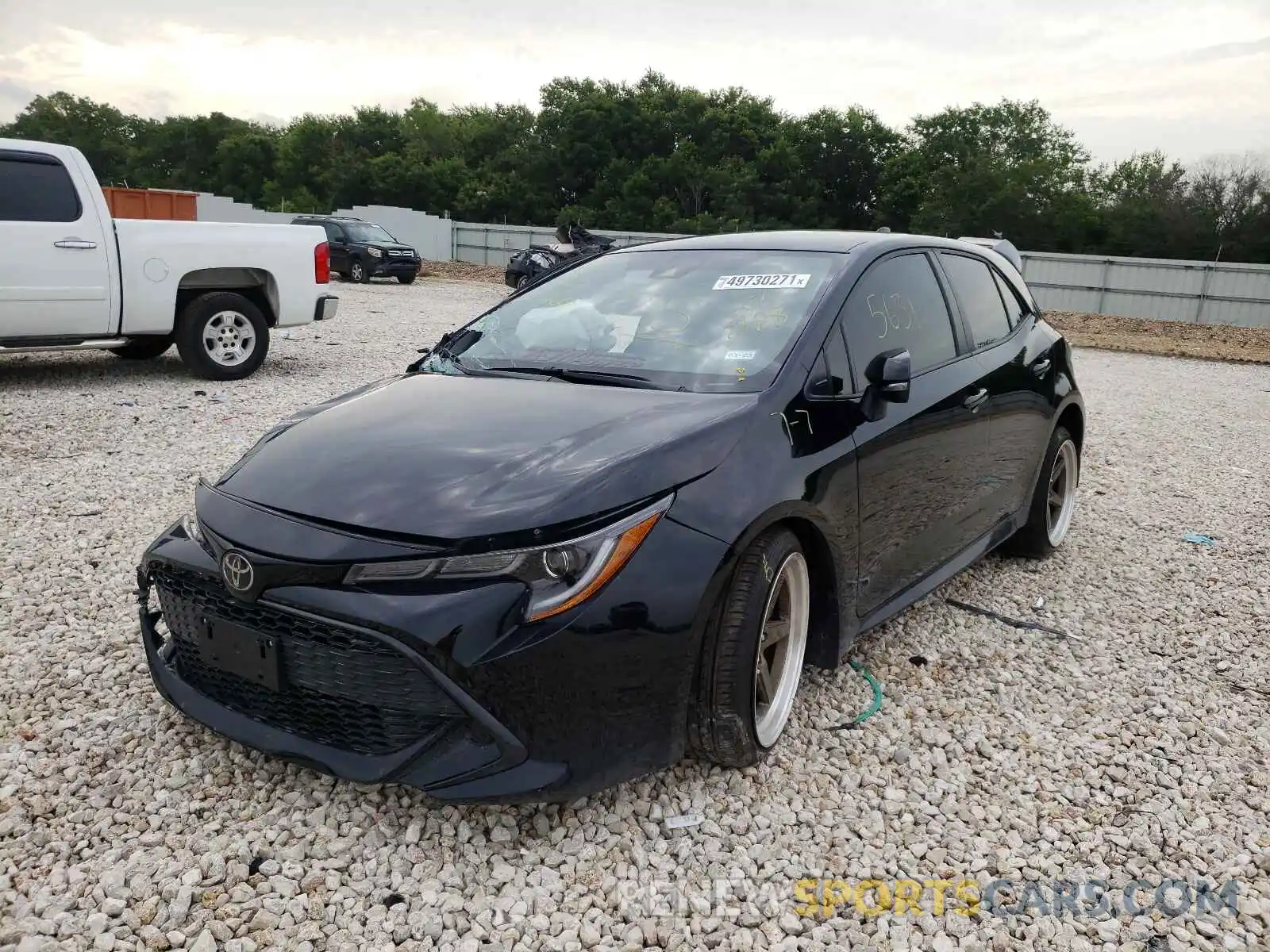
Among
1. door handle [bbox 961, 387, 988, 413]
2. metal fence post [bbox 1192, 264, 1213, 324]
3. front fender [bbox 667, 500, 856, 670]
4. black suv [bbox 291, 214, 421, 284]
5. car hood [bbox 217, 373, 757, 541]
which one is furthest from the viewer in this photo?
black suv [bbox 291, 214, 421, 284]

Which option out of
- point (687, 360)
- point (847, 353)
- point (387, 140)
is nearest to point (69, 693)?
point (687, 360)

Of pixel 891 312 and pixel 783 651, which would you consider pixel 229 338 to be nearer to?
pixel 891 312

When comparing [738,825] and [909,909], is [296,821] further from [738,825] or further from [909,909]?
[909,909]

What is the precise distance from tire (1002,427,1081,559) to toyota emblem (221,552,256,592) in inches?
145

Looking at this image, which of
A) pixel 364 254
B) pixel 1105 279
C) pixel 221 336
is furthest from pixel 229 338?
pixel 1105 279

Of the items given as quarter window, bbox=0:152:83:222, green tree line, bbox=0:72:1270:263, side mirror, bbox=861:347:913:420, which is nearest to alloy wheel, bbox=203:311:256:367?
quarter window, bbox=0:152:83:222

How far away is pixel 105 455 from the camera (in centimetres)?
642

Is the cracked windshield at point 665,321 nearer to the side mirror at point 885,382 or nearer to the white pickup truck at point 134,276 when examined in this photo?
the side mirror at point 885,382

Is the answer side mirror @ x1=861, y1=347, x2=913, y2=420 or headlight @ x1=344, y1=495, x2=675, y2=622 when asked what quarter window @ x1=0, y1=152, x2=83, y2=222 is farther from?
side mirror @ x1=861, y1=347, x2=913, y2=420

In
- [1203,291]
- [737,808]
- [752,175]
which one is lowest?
[737,808]

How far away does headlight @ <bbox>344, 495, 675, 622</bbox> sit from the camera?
2252 millimetres

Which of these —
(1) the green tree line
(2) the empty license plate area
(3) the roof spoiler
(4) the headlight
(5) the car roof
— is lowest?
(2) the empty license plate area

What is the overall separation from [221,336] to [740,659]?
8095 millimetres

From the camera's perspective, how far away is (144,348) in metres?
9.83
